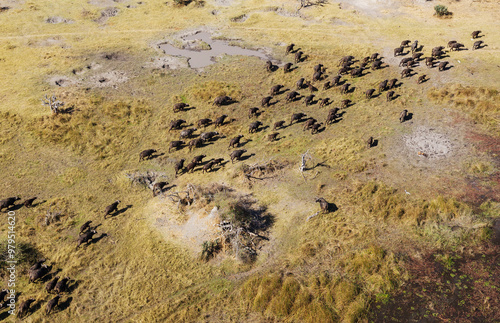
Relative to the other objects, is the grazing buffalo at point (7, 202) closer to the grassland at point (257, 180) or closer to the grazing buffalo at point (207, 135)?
the grassland at point (257, 180)

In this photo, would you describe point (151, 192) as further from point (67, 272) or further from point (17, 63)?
point (17, 63)

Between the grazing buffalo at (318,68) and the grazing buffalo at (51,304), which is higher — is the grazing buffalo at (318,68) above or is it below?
above

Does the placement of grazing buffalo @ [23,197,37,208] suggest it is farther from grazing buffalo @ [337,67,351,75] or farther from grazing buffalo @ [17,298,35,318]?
grazing buffalo @ [337,67,351,75]

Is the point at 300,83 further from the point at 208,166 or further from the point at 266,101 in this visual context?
the point at 208,166

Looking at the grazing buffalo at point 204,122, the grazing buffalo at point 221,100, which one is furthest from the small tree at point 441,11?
the grazing buffalo at point 204,122

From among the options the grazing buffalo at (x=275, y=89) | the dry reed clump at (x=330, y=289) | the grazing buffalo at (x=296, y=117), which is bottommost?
the dry reed clump at (x=330, y=289)
